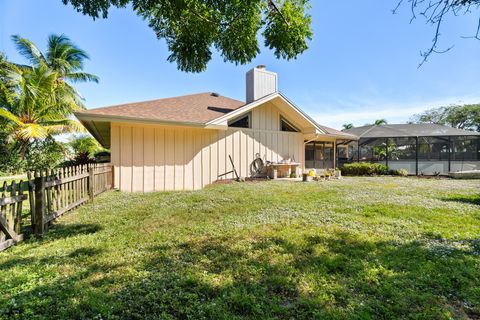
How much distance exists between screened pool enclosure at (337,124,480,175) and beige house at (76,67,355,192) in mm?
6448

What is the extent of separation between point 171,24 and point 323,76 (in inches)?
564

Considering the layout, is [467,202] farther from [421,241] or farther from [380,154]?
[380,154]

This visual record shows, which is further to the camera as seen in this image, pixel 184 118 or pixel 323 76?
pixel 323 76

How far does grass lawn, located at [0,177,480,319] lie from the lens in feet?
7.33

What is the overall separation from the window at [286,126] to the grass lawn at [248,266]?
336 inches

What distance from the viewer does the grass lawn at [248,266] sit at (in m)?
2.23

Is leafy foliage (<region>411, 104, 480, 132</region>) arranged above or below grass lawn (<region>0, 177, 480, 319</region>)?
above

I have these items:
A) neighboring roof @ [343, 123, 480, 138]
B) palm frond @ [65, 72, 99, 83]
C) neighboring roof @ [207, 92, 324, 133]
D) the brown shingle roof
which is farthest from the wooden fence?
neighboring roof @ [343, 123, 480, 138]

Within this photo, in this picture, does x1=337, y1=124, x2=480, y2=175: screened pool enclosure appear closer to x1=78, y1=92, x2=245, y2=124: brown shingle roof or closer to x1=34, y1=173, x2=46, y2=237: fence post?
x1=78, y1=92, x2=245, y2=124: brown shingle roof

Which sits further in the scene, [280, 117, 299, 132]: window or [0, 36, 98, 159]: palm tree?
[0, 36, 98, 159]: palm tree

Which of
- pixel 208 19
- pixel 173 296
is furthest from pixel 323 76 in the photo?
pixel 173 296

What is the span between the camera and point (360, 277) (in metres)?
2.80

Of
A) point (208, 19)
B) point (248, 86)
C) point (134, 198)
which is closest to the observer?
point (208, 19)

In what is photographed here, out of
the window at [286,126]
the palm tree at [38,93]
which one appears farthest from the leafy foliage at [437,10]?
the palm tree at [38,93]
